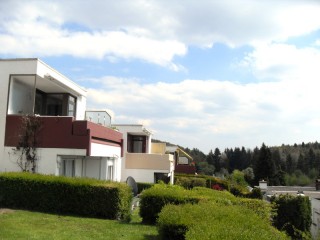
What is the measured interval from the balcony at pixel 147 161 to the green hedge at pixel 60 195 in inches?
875

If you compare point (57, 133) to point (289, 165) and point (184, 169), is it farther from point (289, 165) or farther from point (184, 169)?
point (289, 165)

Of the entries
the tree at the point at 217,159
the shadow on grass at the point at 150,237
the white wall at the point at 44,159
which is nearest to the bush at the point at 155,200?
the shadow on grass at the point at 150,237

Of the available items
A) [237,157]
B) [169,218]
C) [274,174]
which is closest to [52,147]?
[169,218]

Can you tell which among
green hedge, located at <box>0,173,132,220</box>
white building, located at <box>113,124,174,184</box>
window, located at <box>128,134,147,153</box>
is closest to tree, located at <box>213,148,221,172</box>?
window, located at <box>128,134,147,153</box>

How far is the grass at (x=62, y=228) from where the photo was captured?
10.5 m

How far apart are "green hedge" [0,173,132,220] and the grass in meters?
0.80

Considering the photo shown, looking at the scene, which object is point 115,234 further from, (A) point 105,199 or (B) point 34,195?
(B) point 34,195

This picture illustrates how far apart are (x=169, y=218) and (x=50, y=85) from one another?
14.7 m

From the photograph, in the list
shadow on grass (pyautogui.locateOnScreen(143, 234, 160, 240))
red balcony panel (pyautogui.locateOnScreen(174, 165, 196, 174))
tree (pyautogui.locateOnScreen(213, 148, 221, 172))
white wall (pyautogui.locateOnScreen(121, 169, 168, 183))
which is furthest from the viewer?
tree (pyautogui.locateOnScreen(213, 148, 221, 172))

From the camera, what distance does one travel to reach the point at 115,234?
11.7 meters

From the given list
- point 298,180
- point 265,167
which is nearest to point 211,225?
point 265,167

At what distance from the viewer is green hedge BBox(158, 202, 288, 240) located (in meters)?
6.46

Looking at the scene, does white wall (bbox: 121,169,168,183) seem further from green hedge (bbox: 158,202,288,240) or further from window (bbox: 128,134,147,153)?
green hedge (bbox: 158,202,288,240)

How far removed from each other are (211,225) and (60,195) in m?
9.06
